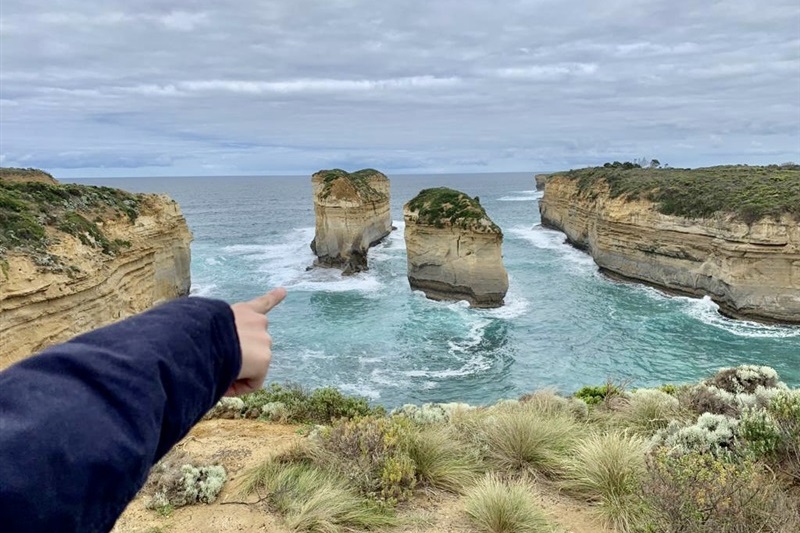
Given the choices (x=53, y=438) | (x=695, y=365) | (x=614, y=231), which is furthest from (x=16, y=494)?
(x=614, y=231)

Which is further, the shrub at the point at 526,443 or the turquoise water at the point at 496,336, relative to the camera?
the turquoise water at the point at 496,336

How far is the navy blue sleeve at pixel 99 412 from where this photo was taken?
106 cm

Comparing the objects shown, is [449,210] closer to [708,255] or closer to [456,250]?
[456,250]

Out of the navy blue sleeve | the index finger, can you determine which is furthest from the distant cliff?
the navy blue sleeve

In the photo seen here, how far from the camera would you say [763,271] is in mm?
25984

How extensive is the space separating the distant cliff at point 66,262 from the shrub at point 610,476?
10181mm

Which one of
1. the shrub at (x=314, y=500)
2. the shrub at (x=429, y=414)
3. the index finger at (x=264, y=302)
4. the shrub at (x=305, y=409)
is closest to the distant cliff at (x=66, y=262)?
the shrub at (x=305, y=409)

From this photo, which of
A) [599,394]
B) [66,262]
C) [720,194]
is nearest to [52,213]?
[66,262]

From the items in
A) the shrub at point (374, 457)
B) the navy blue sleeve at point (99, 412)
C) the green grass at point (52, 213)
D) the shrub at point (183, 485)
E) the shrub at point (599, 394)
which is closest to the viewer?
the navy blue sleeve at point (99, 412)

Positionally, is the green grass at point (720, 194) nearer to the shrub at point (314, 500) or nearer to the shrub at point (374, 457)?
the shrub at point (374, 457)

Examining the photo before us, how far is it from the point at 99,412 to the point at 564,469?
6365 millimetres

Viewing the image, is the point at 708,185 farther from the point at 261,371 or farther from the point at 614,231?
the point at 261,371

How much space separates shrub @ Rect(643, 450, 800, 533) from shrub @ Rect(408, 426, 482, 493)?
7.42ft

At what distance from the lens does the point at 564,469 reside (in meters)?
6.54
